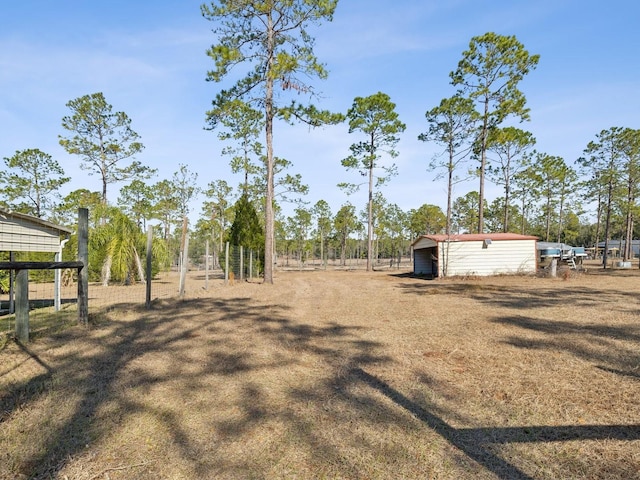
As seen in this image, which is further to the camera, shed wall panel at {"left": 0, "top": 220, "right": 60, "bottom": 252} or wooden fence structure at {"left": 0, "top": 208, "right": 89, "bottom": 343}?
shed wall panel at {"left": 0, "top": 220, "right": 60, "bottom": 252}

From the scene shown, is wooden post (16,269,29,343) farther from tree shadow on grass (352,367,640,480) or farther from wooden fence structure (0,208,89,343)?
tree shadow on grass (352,367,640,480)

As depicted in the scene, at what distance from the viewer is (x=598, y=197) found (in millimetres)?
31703

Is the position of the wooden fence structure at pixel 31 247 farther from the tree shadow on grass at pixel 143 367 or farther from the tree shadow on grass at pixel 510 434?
the tree shadow on grass at pixel 510 434

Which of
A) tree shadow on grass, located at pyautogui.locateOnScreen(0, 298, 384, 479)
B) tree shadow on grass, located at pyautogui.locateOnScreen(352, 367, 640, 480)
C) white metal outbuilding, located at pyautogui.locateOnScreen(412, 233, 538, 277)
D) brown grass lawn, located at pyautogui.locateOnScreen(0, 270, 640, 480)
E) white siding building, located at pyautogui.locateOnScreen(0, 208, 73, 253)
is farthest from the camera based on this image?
white metal outbuilding, located at pyautogui.locateOnScreen(412, 233, 538, 277)

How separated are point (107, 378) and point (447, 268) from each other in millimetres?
18764

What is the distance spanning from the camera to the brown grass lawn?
2303 millimetres

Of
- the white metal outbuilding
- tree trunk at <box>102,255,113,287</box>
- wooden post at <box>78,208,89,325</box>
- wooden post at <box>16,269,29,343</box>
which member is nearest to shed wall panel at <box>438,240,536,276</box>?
the white metal outbuilding

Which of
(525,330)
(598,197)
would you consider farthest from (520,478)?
(598,197)

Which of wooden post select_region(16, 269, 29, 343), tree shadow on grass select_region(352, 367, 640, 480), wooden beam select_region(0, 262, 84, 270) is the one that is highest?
wooden beam select_region(0, 262, 84, 270)

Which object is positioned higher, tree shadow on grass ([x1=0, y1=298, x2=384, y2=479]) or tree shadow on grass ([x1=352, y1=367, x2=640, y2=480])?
tree shadow on grass ([x1=352, y1=367, x2=640, y2=480])

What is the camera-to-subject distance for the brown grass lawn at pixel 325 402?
2303 mm

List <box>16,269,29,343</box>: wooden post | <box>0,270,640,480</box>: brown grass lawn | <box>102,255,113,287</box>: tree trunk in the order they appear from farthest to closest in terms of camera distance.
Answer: <box>102,255,113,287</box>: tree trunk
<box>16,269,29,343</box>: wooden post
<box>0,270,640,480</box>: brown grass lawn

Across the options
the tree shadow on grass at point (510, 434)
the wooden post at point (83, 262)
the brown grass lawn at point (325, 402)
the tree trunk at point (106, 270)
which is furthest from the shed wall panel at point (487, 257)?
the tree shadow on grass at point (510, 434)

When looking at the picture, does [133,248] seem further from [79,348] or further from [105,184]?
[79,348]
